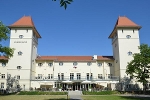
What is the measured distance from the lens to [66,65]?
158 feet

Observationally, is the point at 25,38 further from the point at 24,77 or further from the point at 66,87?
the point at 66,87

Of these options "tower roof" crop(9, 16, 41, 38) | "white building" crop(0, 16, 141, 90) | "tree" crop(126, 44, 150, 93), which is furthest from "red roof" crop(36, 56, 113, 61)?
"tree" crop(126, 44, 150, 93)

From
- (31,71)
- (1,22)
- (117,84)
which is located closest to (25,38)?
(31,71)

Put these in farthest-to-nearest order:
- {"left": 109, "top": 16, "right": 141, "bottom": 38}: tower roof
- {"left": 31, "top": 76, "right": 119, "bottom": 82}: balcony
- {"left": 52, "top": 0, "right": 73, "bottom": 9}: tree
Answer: {"left": 109, "top": 16, "right": 141, "bottom": 38}: tower roof < {"left": 31, "top": 76, "right": 119, "bottom": 82}: balcony < {"left": 52, "top": 0, "right": 73, "bottom": 9}: tree

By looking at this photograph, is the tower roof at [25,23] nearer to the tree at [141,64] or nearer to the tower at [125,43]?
the tower at [125,43]

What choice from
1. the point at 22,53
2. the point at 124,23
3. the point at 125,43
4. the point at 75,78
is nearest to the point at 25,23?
the point at 22,53

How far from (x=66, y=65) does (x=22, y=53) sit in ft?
36.7

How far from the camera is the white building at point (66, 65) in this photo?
143ft

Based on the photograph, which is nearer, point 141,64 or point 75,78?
point 141,64

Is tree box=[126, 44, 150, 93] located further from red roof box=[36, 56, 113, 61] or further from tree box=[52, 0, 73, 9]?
tree box=[52, 0, 73, 9]

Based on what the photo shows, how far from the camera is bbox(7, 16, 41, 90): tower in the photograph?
43031mm

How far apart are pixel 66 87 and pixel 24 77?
1009 centimetres

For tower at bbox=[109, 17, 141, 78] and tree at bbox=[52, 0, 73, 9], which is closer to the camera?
tree at bbox=[52, 0, 73, 9]

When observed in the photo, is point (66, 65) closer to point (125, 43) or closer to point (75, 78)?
point (75, 78)
